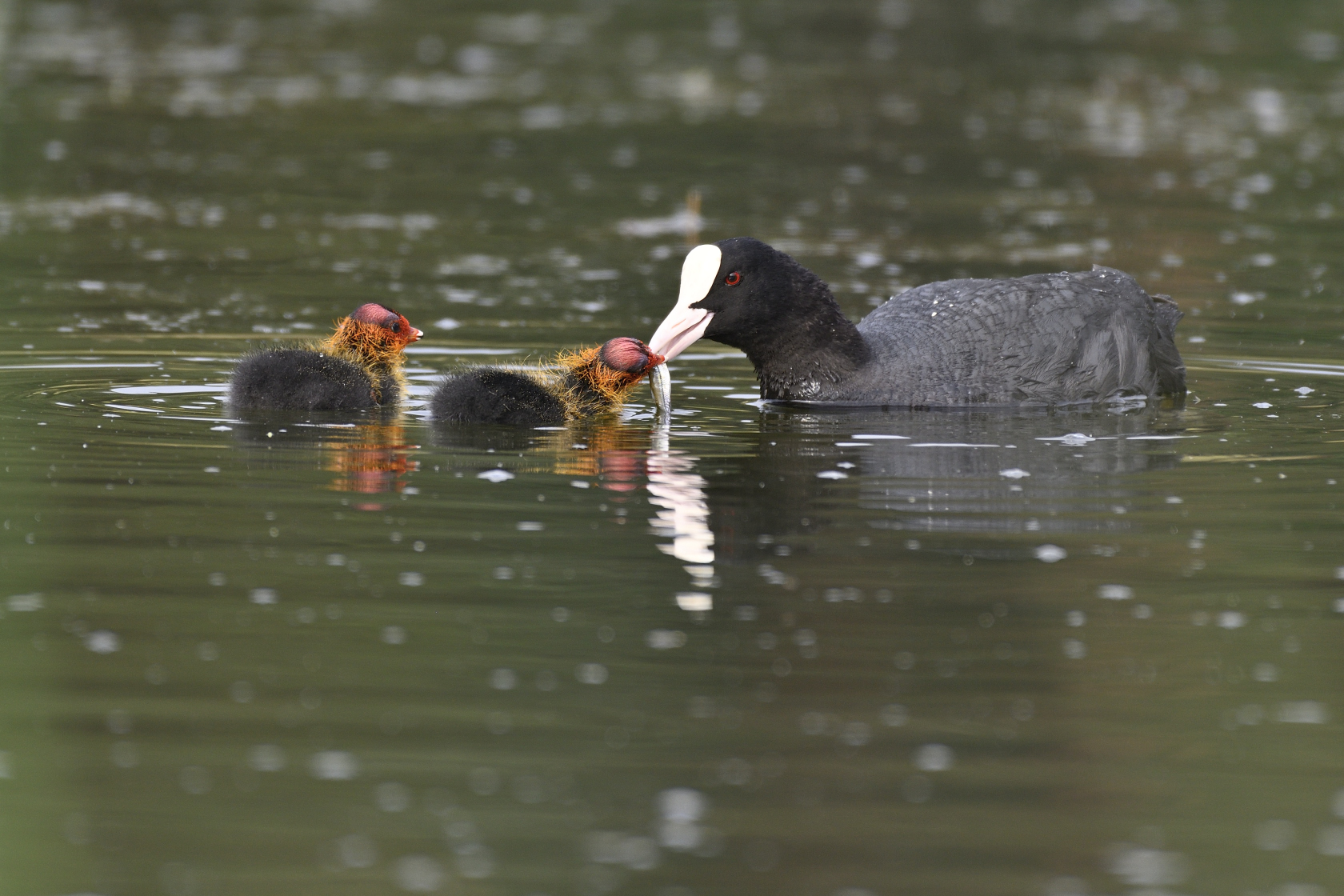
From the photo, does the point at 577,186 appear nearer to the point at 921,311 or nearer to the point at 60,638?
the point at 921,311

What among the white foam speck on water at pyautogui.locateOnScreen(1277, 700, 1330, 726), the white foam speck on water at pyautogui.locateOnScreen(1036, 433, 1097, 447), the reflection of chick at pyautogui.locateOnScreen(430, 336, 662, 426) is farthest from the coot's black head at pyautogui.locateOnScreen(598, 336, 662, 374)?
the white foam speck on water at pyautogui.locateOnScreen(1277, 700, 1330, 726)

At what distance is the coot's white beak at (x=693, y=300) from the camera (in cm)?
1134

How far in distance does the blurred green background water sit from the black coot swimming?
35 centimetres

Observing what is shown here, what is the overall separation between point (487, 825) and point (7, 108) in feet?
74.5

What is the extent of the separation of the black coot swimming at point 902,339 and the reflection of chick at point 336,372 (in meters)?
Answer: 1.51

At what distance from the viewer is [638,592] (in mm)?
7188

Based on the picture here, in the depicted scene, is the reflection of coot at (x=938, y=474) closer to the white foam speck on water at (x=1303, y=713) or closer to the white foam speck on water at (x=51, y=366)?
the white foam speck on water at (x=1303, y=713)

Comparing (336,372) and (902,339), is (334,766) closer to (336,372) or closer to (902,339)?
(336,372)

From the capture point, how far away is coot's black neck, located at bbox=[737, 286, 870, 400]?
11586 mm

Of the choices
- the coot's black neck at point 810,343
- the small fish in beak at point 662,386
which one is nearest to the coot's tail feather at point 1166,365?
the coot's black neck at point 810,343

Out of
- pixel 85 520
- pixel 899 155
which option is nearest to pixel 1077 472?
pixel 85 520

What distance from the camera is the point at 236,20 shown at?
38969 mm

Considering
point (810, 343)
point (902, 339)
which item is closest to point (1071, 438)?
point (902, 339)

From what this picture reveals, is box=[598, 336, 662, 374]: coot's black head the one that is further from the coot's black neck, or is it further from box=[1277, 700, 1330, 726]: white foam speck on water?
box=[1277, 700, 1330, 726]: white foam speck on water
